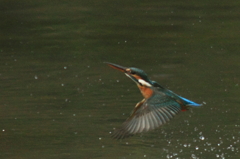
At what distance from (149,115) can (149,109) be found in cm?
5

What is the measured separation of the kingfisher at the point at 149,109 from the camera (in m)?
3.23

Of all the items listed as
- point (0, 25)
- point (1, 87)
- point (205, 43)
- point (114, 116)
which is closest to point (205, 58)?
point (205, 43)

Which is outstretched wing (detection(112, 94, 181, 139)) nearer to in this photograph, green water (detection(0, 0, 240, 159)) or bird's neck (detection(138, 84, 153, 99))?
bird's neck (detection(138, 84, 153, 99))

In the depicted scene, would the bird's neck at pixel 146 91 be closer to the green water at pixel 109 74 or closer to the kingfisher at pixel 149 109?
the kingfisher at pixel 149 109

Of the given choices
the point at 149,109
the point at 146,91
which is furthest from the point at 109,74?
the point at 149,109

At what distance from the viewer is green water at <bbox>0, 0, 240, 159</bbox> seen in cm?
429

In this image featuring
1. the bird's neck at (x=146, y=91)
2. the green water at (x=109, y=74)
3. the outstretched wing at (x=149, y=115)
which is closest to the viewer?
the outstretched wing at (x=149, y=115)

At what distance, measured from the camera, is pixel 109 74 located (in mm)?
5867

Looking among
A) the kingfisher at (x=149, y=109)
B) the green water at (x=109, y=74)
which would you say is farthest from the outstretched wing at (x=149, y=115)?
the green water at (x=109, y=74)

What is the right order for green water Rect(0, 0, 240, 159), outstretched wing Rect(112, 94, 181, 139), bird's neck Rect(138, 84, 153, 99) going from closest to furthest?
1. outstretched wing Rect(112, 94, 181, 139)
2. bird's neck Rect(138, 84, 153, 99)
3. green water Rect(0, 0, 240, 159)

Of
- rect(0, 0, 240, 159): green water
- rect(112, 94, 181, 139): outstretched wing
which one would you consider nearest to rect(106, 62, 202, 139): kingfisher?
rect(112, 94, 181, 139): outstretched wing

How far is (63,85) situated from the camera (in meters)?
5.62

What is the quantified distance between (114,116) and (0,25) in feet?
11.4

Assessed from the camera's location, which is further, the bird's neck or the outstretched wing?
the bird's neck
